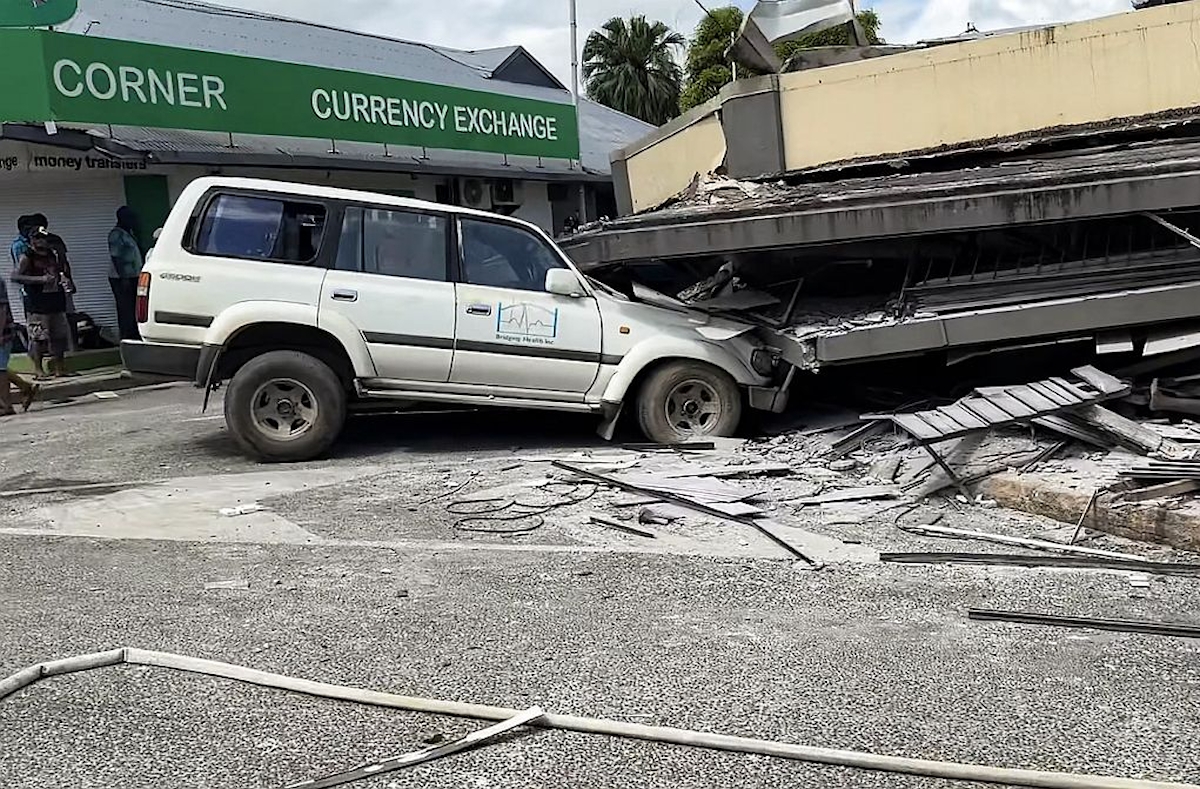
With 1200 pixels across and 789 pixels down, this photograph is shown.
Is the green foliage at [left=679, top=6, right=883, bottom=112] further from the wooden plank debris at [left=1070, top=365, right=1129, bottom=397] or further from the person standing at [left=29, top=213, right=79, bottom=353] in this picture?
the wooden plank debris at [left=1070, top=365, right=1129, bottom=397]

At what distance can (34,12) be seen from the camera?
13.1m

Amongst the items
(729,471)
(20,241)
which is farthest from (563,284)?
(20,241)

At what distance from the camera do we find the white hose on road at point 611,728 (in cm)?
336

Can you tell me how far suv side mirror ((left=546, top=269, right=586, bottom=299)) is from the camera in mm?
8422

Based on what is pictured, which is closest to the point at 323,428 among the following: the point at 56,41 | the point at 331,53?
the point at 56,41

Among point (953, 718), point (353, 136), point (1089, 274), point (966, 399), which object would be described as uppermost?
point (353, 136)

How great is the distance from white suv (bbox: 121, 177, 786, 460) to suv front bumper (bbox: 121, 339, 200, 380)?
0.03 ft

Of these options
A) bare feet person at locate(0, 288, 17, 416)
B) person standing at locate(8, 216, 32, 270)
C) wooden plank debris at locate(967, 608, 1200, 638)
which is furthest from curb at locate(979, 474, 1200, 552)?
person standing at locate(8, 216, 32, 270)

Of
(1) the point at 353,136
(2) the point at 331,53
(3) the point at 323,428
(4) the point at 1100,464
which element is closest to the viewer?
(4) the point at 1100,464

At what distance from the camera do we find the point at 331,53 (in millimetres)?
22469

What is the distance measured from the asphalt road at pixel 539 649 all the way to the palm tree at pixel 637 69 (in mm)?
43167

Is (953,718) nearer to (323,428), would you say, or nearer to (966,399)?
(966,399)

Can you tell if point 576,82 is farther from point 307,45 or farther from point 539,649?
point 539,649

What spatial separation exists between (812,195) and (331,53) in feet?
50.9
